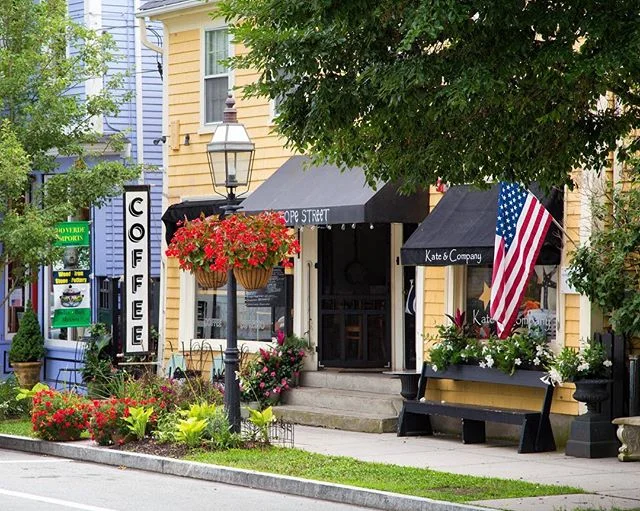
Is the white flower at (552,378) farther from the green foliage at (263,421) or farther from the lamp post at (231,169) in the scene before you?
the lamp post at (231,169)

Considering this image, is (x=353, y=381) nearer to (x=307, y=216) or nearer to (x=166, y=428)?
(x=307, y=216)

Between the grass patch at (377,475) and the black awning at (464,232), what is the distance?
10.2 ft

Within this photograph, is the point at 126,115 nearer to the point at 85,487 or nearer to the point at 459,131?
the point at 85,487

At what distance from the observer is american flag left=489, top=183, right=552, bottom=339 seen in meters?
16.4

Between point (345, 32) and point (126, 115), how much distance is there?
1585 cm

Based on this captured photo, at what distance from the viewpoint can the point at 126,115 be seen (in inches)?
1049

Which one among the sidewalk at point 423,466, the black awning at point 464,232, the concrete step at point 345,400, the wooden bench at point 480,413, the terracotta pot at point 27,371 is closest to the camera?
the sidewalk at point 423,466

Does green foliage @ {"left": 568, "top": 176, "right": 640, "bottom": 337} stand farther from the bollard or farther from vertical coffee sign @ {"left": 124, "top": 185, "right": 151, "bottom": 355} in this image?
vertical coffee sign @ {"left": 124, "top": 185, "right": 151, "bottom": 355}

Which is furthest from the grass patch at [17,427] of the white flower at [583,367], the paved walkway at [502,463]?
the white flower at [583,367]

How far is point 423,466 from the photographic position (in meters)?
15.3

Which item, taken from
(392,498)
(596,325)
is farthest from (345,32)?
(596,325)

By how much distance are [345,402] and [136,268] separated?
3.85 m

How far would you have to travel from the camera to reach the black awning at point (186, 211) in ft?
71.8

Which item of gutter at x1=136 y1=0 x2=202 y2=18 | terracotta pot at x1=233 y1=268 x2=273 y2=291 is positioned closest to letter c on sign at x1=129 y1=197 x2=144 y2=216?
gutter at x1=136 y1=0 x2=202 y2=18
